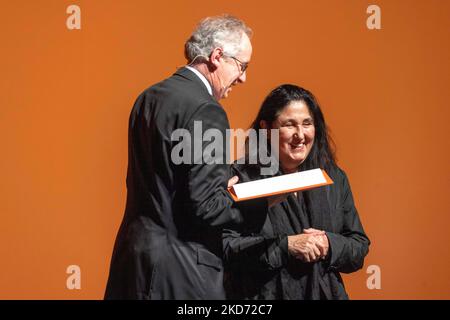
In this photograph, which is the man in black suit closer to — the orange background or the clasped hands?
the clasped hands

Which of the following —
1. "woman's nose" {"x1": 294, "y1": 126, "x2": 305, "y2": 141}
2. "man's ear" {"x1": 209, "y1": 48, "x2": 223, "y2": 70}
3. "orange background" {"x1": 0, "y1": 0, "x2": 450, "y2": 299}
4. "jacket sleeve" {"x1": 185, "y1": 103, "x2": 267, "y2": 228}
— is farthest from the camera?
"orange background" {"x1": 0, "y1": 0, "x2": 450, "y2": 299}

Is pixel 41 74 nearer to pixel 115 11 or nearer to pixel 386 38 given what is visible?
pixel 115 11

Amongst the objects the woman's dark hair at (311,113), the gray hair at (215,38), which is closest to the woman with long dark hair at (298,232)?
the woman's dark hair at (311,113)

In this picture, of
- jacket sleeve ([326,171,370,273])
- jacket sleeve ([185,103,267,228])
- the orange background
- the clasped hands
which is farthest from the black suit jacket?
the orange background

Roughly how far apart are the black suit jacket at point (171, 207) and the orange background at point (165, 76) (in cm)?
126

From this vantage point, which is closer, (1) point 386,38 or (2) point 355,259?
(2) point 355,259

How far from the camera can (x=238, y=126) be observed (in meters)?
3.00

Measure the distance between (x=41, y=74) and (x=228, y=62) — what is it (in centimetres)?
132

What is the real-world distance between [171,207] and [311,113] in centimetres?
61

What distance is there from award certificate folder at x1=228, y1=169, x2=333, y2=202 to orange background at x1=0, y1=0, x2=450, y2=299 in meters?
1.29

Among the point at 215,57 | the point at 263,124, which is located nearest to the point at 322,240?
the point at 263,124

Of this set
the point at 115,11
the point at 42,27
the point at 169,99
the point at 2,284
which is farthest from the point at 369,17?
the point at 2,284

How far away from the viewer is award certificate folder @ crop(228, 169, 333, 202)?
1674 mm

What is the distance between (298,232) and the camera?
2002 millimetres
